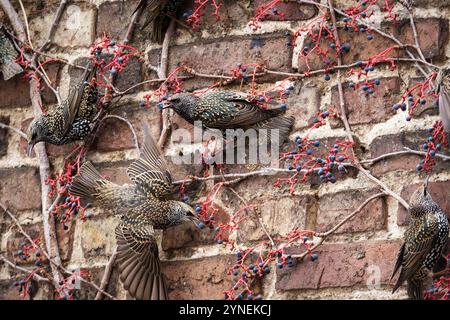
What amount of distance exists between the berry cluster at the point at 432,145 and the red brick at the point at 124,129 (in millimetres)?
959

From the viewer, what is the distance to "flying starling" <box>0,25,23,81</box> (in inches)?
169

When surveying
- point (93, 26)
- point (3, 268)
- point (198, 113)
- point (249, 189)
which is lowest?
point (3, 268)

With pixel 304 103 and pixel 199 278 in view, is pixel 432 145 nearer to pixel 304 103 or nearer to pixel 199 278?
pixel 304 103

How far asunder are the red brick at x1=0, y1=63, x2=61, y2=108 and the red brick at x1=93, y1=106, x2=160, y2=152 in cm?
26

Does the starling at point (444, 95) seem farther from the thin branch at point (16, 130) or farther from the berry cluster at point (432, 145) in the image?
the thin branch at point (16, 130)

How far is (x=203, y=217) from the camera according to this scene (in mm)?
3805

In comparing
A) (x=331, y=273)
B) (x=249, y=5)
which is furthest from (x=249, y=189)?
(x=249, y=5)

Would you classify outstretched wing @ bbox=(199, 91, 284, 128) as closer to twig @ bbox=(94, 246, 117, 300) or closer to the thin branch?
twig @ bbox=(94, 246, 117, 300)

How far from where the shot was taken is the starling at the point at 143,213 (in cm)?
373

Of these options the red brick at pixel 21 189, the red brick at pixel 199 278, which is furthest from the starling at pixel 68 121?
the red brick at pixel 199 278

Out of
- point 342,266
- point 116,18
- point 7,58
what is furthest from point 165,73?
point 342,266

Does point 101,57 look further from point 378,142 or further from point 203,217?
point 378,142

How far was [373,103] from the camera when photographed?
3738 mm

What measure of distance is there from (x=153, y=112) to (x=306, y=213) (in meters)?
0.70
